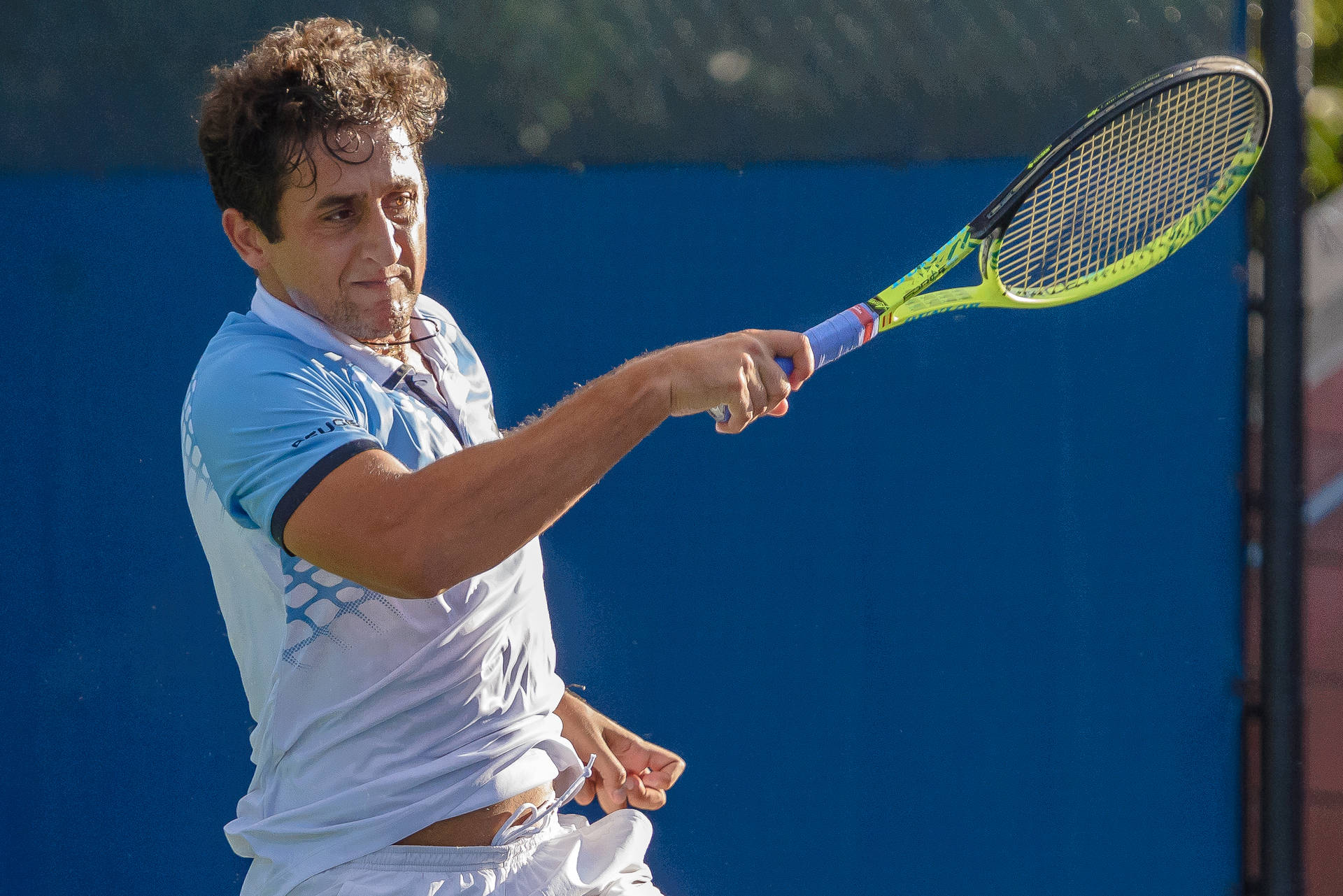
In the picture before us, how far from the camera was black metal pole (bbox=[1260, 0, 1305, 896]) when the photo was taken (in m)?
2.76

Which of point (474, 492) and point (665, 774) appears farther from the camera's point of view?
point (665, 774)

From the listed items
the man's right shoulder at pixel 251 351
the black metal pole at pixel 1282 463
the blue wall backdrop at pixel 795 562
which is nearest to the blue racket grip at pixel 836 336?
the man's right shoulder at pixel 251 351

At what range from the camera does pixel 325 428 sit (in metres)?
1.58

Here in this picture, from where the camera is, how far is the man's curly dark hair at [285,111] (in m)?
1.83

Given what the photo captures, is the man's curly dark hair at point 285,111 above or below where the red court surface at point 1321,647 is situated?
above

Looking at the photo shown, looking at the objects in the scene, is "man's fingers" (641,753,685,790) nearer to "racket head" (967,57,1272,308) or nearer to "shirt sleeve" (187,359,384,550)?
"shirt sleeve" (187,359,384,550)

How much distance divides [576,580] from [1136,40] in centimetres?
169

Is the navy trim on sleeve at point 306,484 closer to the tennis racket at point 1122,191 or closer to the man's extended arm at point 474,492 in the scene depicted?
the man's extended arm at point 474,492

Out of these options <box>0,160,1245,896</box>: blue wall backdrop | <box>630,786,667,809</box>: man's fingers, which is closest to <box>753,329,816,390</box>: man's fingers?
<box>630,786,667,809</box>: man's fingers

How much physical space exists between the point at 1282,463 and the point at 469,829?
75.0 inches

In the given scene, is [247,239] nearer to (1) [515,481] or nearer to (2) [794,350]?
(1) [515,481]

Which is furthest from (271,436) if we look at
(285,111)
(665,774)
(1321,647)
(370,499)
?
(1321,647)

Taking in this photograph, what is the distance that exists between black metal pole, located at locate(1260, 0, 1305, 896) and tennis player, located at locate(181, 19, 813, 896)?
151 cm

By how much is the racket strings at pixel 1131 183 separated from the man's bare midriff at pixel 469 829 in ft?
4.54
